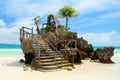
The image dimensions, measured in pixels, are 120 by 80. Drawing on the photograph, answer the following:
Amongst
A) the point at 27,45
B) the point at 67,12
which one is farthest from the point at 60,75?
the point at 67,12

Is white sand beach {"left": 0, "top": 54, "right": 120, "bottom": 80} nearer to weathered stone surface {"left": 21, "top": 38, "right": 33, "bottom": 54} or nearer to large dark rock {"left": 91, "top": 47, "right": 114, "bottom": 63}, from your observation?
weathered stone surface {"left": 21, "top": 38, "right": 33, "bottom": 54}

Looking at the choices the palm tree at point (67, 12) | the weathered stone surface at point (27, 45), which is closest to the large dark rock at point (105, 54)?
the palm tree at point (67, 12)

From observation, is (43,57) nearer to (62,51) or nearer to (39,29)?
(62,51)

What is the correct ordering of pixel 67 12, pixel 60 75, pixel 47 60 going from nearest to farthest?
1. pixel 60 75
2. pixel 47 60
3. pixel 67 12

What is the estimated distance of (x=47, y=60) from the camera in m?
15.8

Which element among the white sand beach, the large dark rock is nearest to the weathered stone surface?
the white sand beach

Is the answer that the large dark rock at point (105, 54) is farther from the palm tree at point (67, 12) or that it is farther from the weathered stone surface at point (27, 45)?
the weathered stone surface at point (27, 45)

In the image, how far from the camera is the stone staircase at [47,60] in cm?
1516

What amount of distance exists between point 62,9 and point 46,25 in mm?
3136

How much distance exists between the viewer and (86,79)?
471 inches

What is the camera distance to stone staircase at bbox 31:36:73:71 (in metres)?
15.2

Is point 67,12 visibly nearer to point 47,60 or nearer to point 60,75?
point 47,60

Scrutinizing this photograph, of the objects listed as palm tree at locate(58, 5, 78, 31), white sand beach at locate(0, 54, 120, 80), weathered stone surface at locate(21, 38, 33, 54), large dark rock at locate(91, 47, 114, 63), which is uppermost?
palm tree at locate(58, 5, 78, 31)

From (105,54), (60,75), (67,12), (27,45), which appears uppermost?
(67,12)
